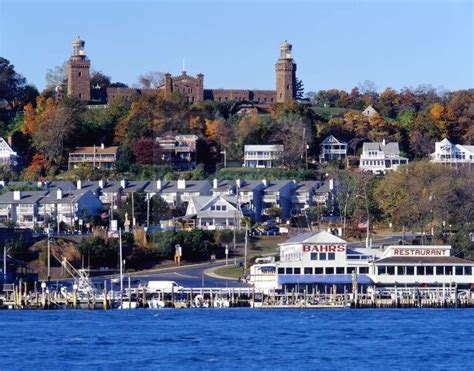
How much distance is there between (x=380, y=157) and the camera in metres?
150

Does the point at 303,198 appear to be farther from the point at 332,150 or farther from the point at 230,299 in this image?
the point at 230,299

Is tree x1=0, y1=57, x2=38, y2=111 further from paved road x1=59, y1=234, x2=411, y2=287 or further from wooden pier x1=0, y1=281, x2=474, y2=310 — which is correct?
wooden pier x1=0, y1=281, x2=474, y2=310

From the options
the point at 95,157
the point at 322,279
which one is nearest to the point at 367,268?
the point at 322,279

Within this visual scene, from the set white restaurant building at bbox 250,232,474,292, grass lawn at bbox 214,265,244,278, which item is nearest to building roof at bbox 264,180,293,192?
grass lawn at bbox 214,265,244,278

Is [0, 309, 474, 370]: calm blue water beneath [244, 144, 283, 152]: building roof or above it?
beneath

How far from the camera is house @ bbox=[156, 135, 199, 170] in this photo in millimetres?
150988

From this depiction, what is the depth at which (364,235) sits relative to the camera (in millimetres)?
121125

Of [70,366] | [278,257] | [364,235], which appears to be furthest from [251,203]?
[70,366]

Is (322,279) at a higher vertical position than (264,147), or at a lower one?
lower

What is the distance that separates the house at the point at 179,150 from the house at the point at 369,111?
66.1 ft

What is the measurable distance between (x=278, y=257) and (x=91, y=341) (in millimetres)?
35538

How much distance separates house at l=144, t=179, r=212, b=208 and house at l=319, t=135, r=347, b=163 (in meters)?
17.9

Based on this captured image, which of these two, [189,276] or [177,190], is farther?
[177,190]

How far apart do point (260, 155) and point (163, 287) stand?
55.5m
